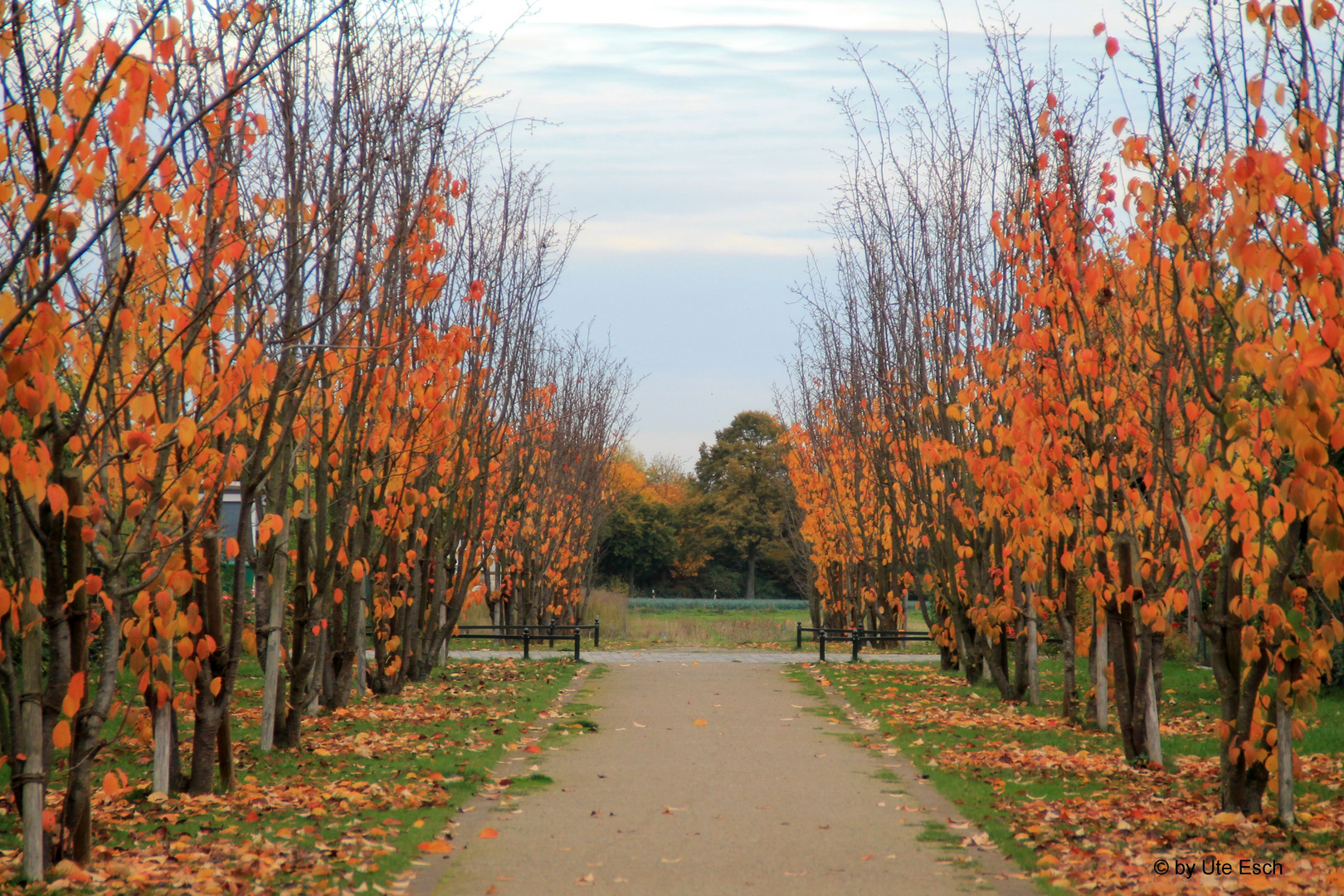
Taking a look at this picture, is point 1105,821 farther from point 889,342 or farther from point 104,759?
point 889,342

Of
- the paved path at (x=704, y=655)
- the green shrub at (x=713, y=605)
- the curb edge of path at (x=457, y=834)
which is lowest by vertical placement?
the green shrub at (x=713, y=605)

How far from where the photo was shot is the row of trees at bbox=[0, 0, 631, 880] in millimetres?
4047

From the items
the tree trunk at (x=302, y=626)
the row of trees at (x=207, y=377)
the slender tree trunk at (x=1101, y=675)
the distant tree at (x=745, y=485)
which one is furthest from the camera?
the distant tree at (x=745, y=485)

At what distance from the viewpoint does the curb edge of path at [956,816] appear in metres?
4.82

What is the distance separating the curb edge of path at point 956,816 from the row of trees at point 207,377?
12.6ft

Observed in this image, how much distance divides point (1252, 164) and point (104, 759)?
7682 mm

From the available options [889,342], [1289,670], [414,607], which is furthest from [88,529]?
[889,342]

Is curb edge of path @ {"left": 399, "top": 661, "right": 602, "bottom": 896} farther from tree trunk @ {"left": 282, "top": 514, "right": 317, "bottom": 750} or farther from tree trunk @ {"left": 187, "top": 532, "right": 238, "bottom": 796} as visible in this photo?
tree trunk @ {"left": 282, "top": 514, "right": 317, "bottom": 750}

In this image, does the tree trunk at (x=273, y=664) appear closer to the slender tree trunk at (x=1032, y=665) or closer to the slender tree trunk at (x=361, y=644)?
the slender tree trunk at (x=361, y=644)

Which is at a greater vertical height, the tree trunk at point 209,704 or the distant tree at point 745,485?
the distant tree at point 745,485

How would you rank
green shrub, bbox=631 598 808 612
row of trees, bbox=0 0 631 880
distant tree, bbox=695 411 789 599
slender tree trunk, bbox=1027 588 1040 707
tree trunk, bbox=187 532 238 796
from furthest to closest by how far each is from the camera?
distant tree, bbox=695 411 789 599
green shrub, bbox=631 598 808 612
slender tree trunk, bbox=1027 588 1040 707
tree trunk, bbox=187 532 238 796
row of trees, bbox=0 0 631 880

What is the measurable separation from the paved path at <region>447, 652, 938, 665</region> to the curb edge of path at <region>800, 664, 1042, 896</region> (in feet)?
21.7

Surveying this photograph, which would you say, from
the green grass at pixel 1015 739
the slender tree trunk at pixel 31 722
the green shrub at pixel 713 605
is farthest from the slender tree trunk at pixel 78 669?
the green shrub at pixel 713 605

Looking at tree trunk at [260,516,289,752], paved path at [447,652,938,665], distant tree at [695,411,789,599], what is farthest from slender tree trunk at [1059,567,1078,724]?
distant tree at [695,411,789,599]
